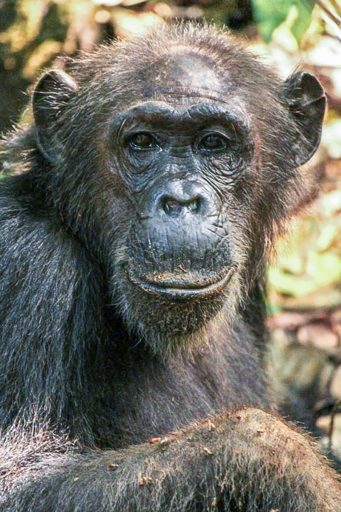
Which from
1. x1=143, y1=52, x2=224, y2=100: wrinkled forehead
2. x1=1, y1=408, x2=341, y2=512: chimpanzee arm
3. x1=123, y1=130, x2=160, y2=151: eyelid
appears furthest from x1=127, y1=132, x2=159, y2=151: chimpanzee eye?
x1=1, y1=408, x2=341, y2=512: chimpanzee arm

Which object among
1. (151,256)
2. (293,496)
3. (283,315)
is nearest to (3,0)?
(283,315)

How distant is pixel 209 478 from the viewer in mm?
5562

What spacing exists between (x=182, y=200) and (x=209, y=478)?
1.56 m

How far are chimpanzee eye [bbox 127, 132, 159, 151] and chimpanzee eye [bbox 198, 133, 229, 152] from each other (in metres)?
0.29

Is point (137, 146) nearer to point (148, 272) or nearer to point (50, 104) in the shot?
point (50, 104)

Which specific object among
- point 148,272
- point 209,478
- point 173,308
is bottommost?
point 209,478

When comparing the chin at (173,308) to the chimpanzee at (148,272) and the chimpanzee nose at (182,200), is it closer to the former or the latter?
the chimpanzee at (148,272)

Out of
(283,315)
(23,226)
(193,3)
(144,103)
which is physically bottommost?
(283,315)

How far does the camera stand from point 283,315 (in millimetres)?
10516

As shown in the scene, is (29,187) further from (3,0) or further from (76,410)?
(3,0)

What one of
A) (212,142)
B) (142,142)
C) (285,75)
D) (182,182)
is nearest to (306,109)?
(212,142)

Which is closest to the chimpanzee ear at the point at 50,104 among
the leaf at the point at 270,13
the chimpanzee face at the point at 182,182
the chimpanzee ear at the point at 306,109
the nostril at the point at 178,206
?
the chimpanzee face at the point at 182,182

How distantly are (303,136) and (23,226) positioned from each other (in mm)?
2092

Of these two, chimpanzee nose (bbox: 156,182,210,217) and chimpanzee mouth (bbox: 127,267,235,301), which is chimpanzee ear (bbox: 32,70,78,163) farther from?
chimpanzee mouth (bbox: 127,267,235,301)
